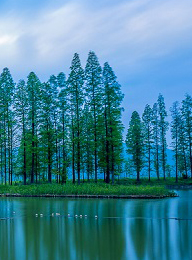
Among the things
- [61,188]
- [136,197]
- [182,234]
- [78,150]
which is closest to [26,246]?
[182,234]

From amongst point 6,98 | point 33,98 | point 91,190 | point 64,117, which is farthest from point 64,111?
point 91,190

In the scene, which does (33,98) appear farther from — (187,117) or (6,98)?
(187,117)

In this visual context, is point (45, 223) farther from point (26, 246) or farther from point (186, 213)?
point (186, 213)

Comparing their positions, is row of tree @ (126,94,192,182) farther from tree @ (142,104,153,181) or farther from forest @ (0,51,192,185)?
forest @ (0,51,192,185)

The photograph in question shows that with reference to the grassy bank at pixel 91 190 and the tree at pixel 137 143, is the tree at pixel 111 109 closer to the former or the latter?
the grassy bank at pixel 91 190

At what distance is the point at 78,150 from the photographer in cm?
3478

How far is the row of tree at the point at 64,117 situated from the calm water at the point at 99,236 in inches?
729

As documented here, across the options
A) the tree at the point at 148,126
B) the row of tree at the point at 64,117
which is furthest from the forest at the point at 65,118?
the tree at the point at 148,126

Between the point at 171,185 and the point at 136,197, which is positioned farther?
the point at 171,185

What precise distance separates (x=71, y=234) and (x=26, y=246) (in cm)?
197

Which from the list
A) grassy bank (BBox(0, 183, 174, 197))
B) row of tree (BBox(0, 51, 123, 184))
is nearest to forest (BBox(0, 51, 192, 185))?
row of tree (BBox(0, 51, 123, 184))

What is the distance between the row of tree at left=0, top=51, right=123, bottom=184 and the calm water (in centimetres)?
1851

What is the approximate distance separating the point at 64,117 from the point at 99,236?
2760 centimetres

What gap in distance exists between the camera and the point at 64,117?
124 ft
